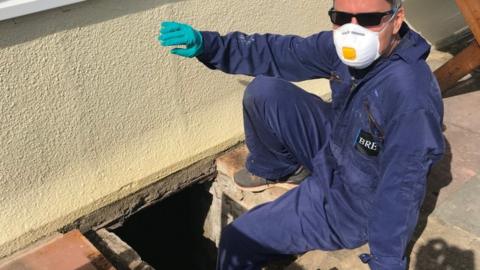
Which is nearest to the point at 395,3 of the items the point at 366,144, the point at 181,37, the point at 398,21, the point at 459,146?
the point at 398,21

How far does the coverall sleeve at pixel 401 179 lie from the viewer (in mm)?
1838

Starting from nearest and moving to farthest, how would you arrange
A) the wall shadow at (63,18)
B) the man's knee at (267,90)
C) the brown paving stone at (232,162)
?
the wall shadow at (63,18) → the man's knee at (267,90) → the brown paving stone at (232,162)

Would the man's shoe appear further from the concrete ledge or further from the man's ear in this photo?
the man's ear

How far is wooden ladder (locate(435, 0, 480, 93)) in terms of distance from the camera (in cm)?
326

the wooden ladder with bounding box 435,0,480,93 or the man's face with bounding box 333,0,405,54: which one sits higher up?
the man's face with bounding box 333,0,405,54

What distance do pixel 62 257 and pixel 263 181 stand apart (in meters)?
1.15

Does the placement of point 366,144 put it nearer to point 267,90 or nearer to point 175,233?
point 267,90

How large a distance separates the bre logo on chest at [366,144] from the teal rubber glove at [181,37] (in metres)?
0.86

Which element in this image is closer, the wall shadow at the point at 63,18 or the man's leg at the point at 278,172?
the wall shadow at the point at 63,18

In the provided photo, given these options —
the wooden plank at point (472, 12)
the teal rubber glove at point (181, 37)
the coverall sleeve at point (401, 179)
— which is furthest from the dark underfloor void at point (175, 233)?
the wooden plank at point (472, 12)

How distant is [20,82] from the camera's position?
86.9 inches

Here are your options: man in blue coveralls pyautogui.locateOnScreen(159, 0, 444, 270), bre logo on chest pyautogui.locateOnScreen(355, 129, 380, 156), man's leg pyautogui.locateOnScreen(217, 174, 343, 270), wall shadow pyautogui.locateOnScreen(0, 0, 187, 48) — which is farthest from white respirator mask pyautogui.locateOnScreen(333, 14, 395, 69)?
wall shadow pyautogui.locateOnScreen(0, 0, 187, 48)

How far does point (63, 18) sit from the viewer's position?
7.32 feet

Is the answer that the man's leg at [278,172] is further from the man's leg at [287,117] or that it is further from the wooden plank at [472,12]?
the wooden plank at [472,12]
